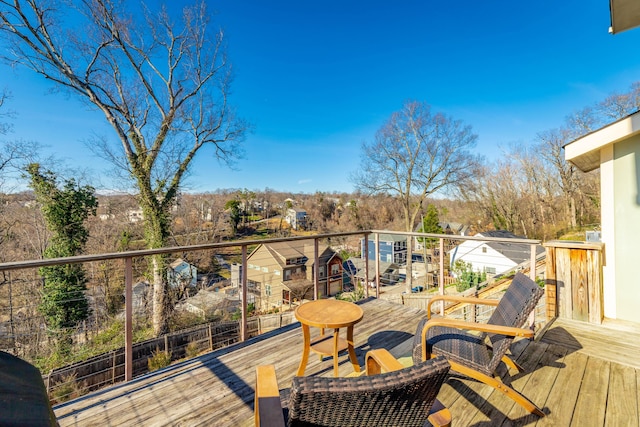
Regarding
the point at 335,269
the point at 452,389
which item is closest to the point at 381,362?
the point at 452,389

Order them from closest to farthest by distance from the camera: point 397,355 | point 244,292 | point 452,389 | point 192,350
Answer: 1. point 452,389
2. point 397,355
3. point 244,292
4. point 192,350

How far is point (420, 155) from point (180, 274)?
506 inches

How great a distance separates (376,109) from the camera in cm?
1655

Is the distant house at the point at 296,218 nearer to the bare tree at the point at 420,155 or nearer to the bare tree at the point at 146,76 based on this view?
the bare tree at the point at 420,155

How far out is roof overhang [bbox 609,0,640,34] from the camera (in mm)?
2842

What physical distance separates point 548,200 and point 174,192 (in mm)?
23242

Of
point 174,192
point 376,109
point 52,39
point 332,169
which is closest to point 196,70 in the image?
point 52,39

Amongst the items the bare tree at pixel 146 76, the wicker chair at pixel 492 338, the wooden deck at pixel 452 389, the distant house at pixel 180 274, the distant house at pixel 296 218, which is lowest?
the distant house at pixel 180 274

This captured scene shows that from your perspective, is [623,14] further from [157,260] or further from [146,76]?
[146,76]

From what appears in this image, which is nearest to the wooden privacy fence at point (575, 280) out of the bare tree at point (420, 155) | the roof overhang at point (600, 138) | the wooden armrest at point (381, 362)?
the roof overhang at point (600, 138)

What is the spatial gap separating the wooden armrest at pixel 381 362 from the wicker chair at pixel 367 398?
395 millimetres

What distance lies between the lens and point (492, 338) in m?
2.33

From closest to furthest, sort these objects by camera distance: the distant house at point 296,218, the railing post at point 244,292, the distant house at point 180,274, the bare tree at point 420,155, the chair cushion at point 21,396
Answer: the chair cushion at point 21,396 < the railing post at point 244,292 < the distant house at point 180,274 < the bare tree at point 420,155 < the distant house at point 296,218

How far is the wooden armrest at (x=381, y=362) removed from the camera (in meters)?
1.47
